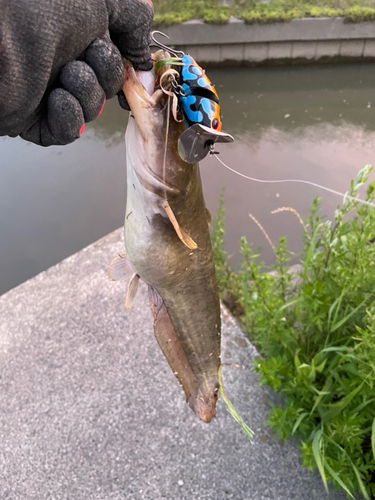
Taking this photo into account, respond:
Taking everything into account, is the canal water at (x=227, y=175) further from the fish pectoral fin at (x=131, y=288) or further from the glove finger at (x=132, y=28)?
the glove finger at (x=132, y=28)

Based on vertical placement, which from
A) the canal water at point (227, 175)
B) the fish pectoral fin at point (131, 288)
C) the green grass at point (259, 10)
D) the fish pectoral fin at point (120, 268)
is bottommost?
the canal water at point (227, 175)

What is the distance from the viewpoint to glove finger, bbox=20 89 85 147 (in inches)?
31.2

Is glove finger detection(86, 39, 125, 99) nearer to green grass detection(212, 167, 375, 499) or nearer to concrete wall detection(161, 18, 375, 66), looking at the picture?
green grass detection(212, 167, 375, 499)

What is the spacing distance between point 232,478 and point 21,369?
1.51 m

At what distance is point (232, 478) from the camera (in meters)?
1.89

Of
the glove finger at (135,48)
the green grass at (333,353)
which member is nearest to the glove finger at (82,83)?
the glove finger at (135,48)

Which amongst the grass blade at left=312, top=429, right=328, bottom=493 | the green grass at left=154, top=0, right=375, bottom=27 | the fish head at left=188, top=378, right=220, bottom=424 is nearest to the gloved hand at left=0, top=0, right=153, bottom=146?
the fish head at left=188, top=378, right=220, bottom=424

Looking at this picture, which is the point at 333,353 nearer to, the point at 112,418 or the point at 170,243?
the point at 170,243

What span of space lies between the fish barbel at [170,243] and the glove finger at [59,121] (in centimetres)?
18

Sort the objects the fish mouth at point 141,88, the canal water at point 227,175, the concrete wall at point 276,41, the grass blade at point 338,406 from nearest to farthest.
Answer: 1. the fish mouth at point 141,88
2. the grass blade at point 338,406
3. the canal water at point 227,175
4. the concrete wall at point 276,41

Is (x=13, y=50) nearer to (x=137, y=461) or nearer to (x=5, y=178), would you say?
(x=137, y=461)

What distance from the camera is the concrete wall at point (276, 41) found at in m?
6.22

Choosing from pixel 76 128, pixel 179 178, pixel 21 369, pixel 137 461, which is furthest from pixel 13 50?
pixel 21 369

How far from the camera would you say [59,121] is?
2.68ft
